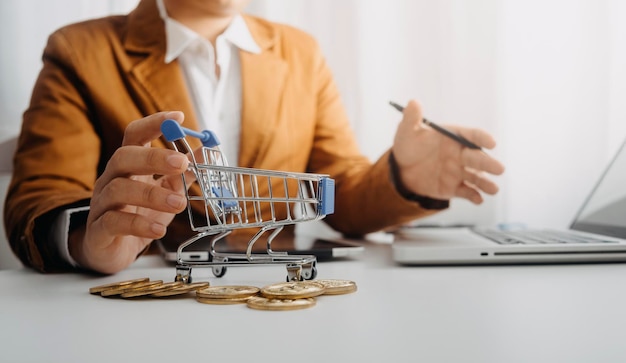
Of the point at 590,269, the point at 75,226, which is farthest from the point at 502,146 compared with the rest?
the point at 75,226

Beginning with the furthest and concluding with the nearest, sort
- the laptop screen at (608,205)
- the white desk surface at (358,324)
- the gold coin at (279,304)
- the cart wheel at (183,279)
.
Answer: the laptop screen at (608,205), the cart wheel at (183,279), the gold coin at (279,304), the white desk surface at (358,324)

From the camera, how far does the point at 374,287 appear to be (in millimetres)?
632

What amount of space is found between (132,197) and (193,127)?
487 mm

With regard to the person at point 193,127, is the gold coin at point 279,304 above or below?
below

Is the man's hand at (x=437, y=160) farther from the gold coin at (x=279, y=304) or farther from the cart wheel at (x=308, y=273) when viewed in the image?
the gold coin at (x=279, y=304)

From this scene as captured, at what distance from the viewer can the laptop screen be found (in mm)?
1048

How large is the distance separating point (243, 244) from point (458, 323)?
502 mm

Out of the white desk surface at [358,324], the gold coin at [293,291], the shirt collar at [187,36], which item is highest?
the shirt collar at [187,36]

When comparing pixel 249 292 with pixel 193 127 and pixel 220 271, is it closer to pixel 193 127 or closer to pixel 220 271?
pixel 220 271

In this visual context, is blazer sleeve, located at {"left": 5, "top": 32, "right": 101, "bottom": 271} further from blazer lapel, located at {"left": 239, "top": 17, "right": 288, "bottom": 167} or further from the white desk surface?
blazer lapel, located at {"left": 239, "top": 17, "right": 288, "bottom": 167}

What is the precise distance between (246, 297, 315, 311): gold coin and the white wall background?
110 cm

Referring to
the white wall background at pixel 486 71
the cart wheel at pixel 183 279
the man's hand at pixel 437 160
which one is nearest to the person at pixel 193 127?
the man's hand at pixel 437 160

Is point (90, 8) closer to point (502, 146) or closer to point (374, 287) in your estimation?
point (502, 146)

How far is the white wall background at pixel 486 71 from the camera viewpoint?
1.48 m
